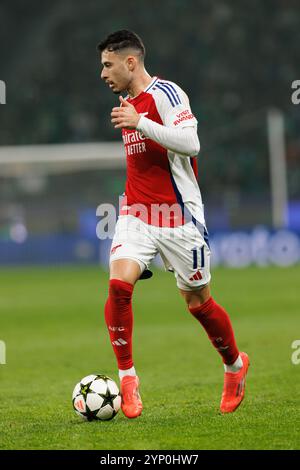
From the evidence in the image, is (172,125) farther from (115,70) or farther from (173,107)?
(115,70)

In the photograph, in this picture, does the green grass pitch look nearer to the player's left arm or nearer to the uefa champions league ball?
the uefa champions league ball

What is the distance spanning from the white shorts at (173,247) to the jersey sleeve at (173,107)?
63 cm

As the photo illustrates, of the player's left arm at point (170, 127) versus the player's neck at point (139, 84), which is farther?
the player's neck at point (139, 84)

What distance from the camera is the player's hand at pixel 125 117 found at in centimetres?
616

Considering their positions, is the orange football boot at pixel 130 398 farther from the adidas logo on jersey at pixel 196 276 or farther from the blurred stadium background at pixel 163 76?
the blurred stadium background at pixel 163 76

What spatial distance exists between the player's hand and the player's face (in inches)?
11.2

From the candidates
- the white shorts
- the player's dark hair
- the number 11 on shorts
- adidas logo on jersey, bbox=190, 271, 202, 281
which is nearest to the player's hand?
the player's dark hair

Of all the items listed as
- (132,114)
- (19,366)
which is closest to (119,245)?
(132,114)

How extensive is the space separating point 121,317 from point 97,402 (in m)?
0.52

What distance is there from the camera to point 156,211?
644 centimetres

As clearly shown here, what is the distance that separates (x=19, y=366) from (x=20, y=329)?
3494 mm

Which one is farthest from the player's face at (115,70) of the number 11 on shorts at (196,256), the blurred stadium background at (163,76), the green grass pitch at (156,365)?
the blurred stadium background at (163,76)

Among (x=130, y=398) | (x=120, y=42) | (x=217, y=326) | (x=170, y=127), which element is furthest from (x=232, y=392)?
(x=120, y=42)

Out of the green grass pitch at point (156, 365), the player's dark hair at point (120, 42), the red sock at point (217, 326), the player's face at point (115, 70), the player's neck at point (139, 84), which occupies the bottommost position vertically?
the green grass pitch at point (156, 365)
